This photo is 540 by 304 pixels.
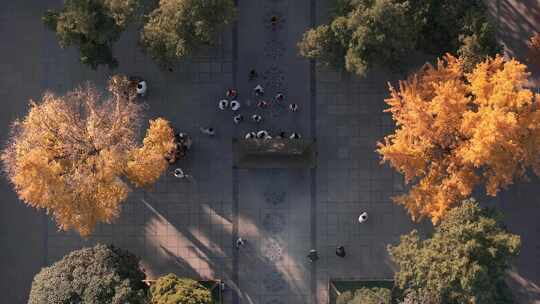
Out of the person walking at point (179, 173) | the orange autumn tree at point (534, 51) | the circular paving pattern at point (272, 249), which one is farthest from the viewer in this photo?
the circular paving pattern at point (272, 249)

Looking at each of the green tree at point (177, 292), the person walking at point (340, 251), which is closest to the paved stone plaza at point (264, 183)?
the person walking at point (340, 251)

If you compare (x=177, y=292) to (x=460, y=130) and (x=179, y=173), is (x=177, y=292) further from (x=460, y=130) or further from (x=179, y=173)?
(x=460, y=130)

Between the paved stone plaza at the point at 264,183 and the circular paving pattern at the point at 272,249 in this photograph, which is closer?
the paved stone plaza at the point at 264,183

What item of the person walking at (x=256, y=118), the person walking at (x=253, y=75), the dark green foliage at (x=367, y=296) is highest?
the person walking at (x=253, y=75)

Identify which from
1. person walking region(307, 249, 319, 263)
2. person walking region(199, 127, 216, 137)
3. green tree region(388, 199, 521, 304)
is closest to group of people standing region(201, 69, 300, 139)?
person walking region(199, 127, 216, 137)

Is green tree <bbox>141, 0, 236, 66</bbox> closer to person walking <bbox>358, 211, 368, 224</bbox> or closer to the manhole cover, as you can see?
the manhole cover

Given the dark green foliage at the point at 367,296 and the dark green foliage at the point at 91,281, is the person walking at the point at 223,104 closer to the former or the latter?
the dark green foliage at the point at 91,281
